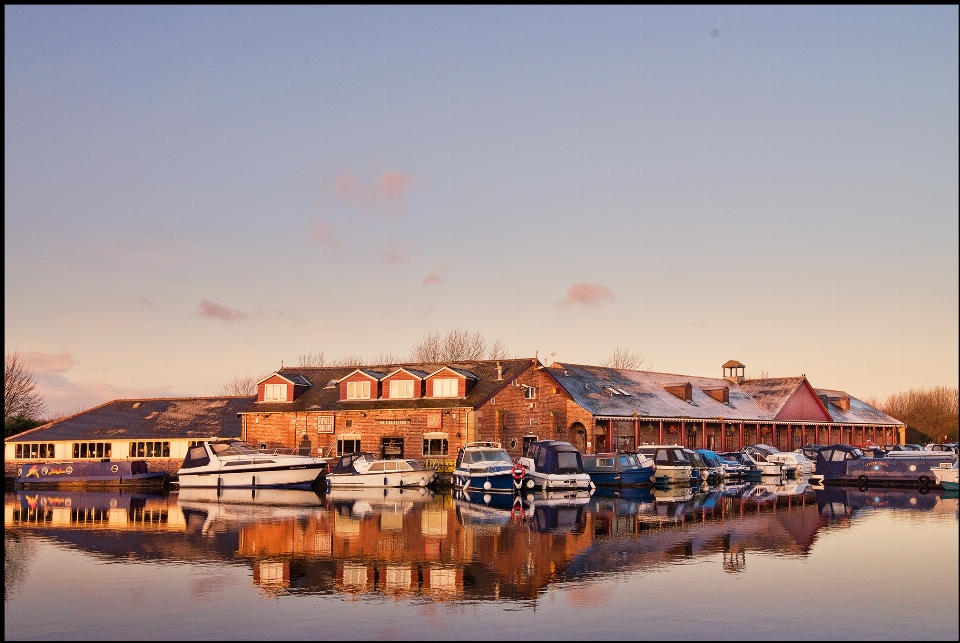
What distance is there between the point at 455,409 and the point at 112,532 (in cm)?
2887

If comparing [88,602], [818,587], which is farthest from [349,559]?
[818,587]

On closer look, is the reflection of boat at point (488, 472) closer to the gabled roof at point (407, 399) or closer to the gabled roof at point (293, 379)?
the gabled roof at point (407, 399)

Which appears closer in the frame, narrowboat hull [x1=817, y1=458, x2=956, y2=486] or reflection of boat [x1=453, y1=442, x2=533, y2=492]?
reflection of boat [x1=453, y1=442, x2=533, y2=492]

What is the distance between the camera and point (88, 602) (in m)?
17.8

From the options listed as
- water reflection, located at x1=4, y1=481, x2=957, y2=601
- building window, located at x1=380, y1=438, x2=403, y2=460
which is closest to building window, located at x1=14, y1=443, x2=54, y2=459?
water reflection, located at x1=4, y1=481, x2=957, y2=601

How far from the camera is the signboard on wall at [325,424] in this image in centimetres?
6103

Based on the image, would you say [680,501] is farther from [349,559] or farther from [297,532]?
[349,559]

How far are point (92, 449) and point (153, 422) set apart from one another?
4.02m

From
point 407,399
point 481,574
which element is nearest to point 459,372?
point 407,399

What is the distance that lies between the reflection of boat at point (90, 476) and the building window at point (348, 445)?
1025cm

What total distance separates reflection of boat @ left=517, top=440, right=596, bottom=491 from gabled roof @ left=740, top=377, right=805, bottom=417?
35.7 m

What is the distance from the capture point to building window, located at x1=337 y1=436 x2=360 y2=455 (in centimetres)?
6034

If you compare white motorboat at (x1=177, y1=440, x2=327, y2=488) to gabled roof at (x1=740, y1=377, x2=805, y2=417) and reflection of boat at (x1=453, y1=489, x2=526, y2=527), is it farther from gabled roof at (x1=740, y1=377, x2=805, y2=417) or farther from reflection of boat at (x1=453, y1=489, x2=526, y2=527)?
gabled roof at (x1=740, y1=377, x2=805, y2=417)

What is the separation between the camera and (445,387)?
59.8 meters
